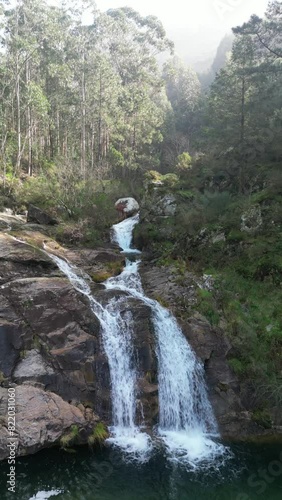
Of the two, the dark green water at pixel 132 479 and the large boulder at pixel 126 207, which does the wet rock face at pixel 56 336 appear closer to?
the dark green water at pixel 132 479

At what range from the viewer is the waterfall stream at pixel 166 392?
1073 cm

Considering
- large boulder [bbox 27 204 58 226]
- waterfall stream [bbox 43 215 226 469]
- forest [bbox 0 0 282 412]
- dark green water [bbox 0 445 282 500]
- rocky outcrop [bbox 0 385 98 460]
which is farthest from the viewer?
large boulder [bbox 27 204 58 226]

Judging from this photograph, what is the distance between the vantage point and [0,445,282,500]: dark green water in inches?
351

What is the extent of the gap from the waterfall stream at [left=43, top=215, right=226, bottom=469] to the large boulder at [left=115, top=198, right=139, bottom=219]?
12078mm

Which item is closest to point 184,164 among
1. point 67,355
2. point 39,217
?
point 39,217

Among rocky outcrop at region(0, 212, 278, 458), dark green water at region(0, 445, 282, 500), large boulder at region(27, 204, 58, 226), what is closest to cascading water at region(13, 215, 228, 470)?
rocky outcrop at region(0, 212, 278, 458)

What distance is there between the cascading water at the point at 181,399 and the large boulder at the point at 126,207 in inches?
492

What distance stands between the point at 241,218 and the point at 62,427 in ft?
39.5

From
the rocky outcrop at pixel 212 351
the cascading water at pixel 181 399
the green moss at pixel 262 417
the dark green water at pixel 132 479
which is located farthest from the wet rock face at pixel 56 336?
the green moss at pixel 262 417

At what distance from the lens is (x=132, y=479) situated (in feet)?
30.8

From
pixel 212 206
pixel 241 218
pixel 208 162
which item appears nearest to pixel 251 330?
pixel 241 218

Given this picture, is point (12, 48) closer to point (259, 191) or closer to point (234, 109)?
point (234, 109)

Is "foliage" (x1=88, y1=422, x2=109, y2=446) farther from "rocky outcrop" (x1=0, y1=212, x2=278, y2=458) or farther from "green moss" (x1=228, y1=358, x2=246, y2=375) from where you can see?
"green moss" (x1=228, y1=358, x2=246, y2=375)

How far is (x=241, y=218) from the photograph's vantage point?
59.5 feet
